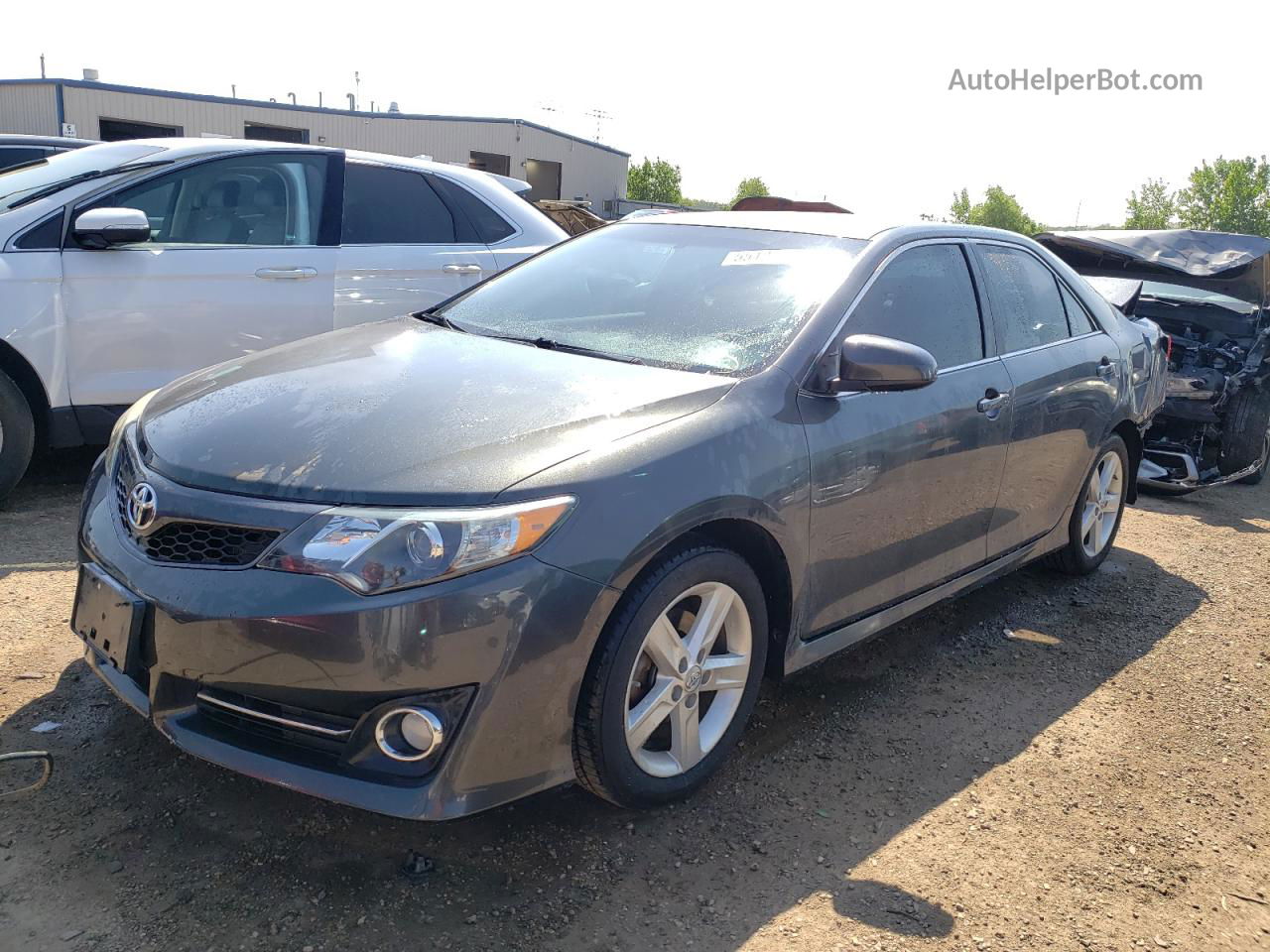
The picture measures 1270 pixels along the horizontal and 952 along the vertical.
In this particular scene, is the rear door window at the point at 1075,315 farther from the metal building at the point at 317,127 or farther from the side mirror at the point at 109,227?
the metal building at the point at 317,127

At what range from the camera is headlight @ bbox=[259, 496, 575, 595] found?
2311 mm

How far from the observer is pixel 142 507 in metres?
2.60

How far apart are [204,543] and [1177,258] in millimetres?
7465

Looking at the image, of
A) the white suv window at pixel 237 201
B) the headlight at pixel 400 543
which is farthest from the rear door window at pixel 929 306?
the white suv window at pixel 237 201

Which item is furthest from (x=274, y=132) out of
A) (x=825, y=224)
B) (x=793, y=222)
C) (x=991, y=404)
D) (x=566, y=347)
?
(x=991, y=404)

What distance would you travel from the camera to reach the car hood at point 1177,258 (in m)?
7.75

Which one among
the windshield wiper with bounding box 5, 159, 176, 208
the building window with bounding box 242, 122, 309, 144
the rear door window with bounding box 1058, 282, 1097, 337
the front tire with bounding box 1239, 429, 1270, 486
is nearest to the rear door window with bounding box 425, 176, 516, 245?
the windshield wiper with bounding box 5, 159, 176, 208

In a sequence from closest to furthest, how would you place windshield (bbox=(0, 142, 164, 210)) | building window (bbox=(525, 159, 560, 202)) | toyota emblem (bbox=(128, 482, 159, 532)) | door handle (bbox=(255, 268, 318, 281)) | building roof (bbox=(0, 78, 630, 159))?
toyota emblem (bbox=(128, 482, 159, 532)) < windshield (bbox=(0, 142, 164, 210)) < door handle (bbox=(255, 268, 318, 281)) < building roof (bbox=(0, 78, 630, 159)) < building window (bbox=(525, 159, 560, 202))

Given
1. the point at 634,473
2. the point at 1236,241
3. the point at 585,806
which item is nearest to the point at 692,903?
the point at 585,806

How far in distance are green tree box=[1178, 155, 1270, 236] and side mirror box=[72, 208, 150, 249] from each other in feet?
185

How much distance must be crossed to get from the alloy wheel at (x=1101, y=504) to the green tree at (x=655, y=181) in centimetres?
7282

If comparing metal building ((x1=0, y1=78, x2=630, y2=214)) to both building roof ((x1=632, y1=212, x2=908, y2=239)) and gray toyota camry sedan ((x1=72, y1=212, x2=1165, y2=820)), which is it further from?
gray toyota camry sedan ((x1=72, y1=212, x2=1165, y2=820))

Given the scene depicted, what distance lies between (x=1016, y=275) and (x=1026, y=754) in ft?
6.36

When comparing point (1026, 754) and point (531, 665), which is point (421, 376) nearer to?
point (531, 665)
